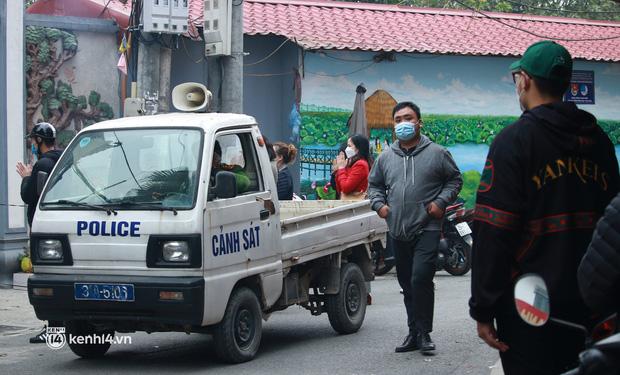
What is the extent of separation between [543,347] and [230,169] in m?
4.33

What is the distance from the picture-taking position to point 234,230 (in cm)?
659

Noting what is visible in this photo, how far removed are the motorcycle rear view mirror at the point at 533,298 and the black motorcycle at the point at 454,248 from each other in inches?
389

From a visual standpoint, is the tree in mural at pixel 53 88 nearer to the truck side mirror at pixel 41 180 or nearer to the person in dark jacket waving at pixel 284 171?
the person in dark jacket waving at pixel 284 171

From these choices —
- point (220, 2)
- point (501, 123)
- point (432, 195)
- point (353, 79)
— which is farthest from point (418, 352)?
point (501, 123)

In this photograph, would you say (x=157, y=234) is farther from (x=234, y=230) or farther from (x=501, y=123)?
(x=501, y=123)

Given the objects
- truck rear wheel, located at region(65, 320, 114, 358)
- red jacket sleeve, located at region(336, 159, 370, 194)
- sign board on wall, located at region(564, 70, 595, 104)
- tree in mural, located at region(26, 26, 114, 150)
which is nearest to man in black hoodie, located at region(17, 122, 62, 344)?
truck rear wheel, located at region(65, 320, 114, 358)

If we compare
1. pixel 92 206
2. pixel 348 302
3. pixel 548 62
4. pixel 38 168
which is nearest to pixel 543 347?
pixel 548 62

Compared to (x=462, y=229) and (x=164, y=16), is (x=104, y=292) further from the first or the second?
(x=462, y=229)

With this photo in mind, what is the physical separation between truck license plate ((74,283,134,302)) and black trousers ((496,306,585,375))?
11.8 feet

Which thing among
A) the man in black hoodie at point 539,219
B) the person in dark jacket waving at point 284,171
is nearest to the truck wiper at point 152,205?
the man in black hoodie at point 539,219

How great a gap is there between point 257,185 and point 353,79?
1015 centimetres

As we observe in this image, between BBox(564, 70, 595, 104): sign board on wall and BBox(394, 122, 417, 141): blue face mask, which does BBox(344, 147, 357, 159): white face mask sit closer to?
BBox(394, 122, 417, 141): blue face mask

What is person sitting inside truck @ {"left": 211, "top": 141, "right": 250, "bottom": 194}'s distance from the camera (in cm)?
682

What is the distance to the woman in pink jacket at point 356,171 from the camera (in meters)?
10.4
